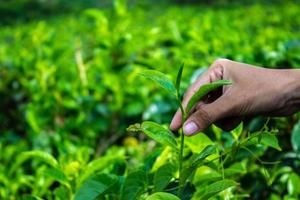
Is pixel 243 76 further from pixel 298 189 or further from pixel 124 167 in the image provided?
pixel 298 189

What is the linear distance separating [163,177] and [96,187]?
0.18 m

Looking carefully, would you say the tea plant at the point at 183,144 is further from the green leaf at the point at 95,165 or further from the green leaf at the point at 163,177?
the green leaf at the point at 95,165

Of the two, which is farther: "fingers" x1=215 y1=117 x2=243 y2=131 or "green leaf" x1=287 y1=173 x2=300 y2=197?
"green leaf" x1=287 y1=173 x2=300 y2=197

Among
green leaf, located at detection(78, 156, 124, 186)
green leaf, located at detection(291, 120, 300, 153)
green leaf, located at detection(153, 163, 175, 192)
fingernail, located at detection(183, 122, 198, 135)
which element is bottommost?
green leaf, located at detection(291, 120, 300, 153)

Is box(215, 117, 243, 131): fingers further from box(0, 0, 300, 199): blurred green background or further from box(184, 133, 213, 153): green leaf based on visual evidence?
box(0, 0, 300, 199): blurred green background

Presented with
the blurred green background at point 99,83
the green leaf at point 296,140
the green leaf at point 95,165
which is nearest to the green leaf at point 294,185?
the green leaf at point 296,140

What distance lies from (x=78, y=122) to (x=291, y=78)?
1.50m

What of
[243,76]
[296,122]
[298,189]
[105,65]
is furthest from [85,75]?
[243,76]

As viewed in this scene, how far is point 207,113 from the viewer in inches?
49.1

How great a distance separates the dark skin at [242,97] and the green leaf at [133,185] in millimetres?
137

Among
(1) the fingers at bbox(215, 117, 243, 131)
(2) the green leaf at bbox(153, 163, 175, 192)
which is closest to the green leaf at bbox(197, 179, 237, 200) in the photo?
(2) the green leaf at bbox(153, 163, 175, 192)

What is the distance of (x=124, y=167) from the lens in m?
→ 1.62

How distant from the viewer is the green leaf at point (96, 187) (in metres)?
1.33

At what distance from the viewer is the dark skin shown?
4.10 ft
